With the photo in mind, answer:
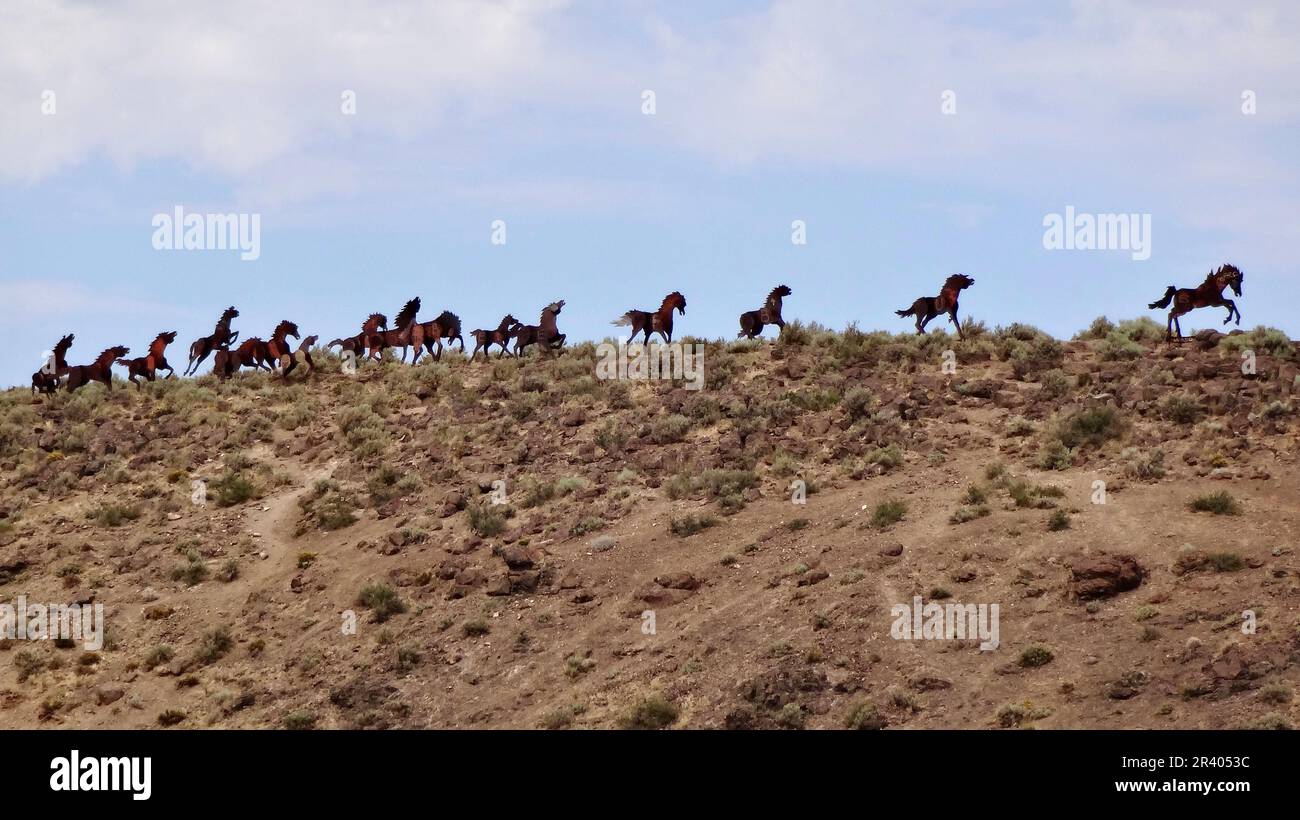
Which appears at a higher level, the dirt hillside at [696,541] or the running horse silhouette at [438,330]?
the running horse silhouette at [438,330]

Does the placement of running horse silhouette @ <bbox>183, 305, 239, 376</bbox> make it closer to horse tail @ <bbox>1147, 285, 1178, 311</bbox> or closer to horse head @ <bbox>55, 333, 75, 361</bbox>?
horse head @ <bbox>55, 333, 75, 361</bbox>

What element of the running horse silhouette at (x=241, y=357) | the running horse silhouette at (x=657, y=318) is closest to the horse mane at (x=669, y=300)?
the running horse silhouette at (x=657, y=318)

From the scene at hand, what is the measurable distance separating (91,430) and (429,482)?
9.86 meters

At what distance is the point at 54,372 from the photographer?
3772 centimetres

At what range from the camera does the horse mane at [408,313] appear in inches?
1538

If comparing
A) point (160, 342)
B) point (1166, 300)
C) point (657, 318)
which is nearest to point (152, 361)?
point (160, 342)

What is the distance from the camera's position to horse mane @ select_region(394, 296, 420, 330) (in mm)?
39062

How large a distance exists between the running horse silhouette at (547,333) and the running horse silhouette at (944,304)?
30.7ft

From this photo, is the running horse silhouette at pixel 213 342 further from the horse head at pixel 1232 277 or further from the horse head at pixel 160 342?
the horse head at pixel 1232 277

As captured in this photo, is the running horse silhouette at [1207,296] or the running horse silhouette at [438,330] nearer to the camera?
the running horse silhouette at [1207,296]

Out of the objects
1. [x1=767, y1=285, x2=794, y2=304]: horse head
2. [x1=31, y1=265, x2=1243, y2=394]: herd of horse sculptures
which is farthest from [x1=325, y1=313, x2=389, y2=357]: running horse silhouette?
[x1=767, y1=285, x2=794, y2=304]: horse head
